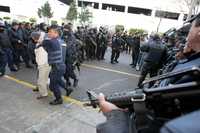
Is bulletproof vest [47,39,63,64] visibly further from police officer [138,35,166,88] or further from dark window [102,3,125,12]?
dark window [102,3,125,12]

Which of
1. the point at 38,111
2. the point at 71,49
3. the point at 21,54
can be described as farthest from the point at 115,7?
the point at 38,111

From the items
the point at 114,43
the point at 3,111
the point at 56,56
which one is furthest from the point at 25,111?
the point at 114,43

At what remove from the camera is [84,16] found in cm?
3728

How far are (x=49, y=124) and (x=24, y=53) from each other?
4616 mm

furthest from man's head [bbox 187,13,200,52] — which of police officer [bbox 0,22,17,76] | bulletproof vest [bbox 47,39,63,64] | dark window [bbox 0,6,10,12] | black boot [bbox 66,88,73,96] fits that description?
dark window [bbox 0,6,10,12]

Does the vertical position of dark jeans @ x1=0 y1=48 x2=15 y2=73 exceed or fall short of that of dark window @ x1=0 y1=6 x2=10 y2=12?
it falls short

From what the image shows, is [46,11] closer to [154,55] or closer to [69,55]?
[69,55]

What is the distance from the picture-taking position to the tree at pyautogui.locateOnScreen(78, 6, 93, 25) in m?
37.2

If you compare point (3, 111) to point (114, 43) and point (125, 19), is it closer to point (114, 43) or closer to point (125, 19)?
point (114, 43)

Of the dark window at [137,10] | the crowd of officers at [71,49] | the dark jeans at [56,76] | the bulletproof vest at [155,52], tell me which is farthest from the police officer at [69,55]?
the dark window at [137,10]

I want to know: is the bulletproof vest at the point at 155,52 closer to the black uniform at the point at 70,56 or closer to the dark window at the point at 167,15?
the black uniform at the point at 70,56

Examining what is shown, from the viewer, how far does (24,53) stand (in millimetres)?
8328

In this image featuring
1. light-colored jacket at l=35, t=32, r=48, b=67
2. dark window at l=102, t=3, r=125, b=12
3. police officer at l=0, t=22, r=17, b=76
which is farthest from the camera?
dark window at l=102, t=3, r=125, b=12

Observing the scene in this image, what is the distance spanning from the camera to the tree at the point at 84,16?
37.2 metres
